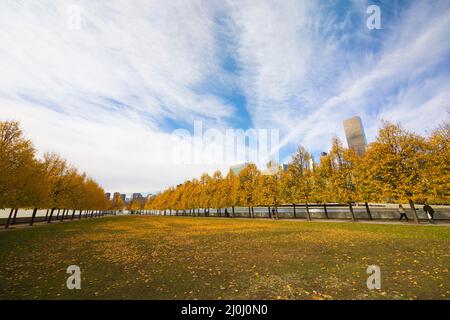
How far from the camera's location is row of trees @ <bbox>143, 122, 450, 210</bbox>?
24000mm

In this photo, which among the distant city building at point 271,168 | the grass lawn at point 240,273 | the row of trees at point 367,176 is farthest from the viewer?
the distant city building at point 271,168

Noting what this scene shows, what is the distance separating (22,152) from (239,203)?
4029 cm

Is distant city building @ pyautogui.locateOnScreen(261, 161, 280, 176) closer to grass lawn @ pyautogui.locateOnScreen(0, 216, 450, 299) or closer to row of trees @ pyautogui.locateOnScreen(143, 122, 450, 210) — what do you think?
row of trees @ pyautogui.locateOnScreen(143, 122, 450, 210)

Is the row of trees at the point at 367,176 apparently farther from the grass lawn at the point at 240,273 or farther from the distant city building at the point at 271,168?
the grass lawn at the point at 240,273

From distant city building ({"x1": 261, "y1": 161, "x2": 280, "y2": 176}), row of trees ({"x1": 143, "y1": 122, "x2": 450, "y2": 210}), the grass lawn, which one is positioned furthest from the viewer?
distant city building ({"x1": 261, "y1": 161, "x2": 280, "y2": 176})

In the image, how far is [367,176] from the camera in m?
29.8

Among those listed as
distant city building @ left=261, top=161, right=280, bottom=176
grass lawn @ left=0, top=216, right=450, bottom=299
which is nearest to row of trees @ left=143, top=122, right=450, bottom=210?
distant city building @ left=261, top=161, right=280, bottom=176

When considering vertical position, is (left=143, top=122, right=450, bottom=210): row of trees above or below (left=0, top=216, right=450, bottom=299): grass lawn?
above

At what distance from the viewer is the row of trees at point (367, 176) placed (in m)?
24.0

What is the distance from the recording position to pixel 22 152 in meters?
25.3

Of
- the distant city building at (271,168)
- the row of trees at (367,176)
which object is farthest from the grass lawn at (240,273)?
the distant city building at (271,168)
